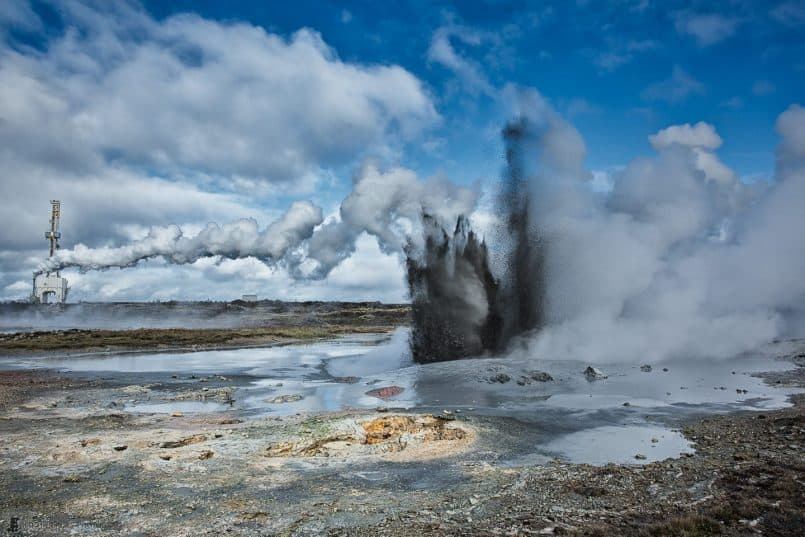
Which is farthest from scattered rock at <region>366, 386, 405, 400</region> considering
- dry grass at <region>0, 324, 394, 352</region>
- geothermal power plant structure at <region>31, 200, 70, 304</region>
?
geothermal power plant structure at <region>31, 200, 70, 304</region>

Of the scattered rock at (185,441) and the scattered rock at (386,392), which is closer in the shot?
the scattered rock at (185,441)

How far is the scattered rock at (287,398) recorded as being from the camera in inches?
872

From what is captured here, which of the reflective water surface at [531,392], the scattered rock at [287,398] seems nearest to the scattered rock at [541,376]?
the reflective water surface at [531,392]

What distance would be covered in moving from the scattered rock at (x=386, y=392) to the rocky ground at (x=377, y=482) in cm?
619

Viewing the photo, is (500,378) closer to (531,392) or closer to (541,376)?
(541,376)

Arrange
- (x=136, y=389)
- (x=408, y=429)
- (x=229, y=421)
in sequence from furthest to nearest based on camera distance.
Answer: (x=136, y=389) → (x=229, y=421) → (x=408, y=429)

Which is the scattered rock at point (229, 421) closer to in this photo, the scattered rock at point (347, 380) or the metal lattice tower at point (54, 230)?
the scattered rock at point (347, 380)

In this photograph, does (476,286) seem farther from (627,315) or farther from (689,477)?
(689,477)

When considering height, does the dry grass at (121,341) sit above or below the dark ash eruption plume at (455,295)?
below

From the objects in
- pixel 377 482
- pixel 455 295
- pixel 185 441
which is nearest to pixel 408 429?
pixel 377 482

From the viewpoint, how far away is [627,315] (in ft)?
137

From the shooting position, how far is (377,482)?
436 inches

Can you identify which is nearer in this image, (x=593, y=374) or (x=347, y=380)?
(x=593, y=374)

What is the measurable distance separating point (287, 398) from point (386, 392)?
14.3ft
